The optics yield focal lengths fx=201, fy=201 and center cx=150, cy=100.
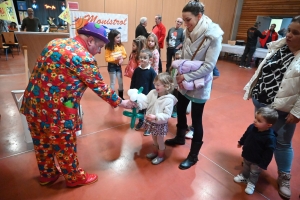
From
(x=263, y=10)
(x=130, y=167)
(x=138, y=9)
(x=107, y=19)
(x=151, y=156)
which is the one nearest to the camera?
(x=130, y=167)

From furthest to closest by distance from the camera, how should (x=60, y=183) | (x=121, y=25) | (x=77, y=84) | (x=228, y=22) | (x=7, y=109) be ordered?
(x=228, y=22)
(x=121, y=25)
(x=7, y=109)
(x=60, y=183)
(x=77, y=84)

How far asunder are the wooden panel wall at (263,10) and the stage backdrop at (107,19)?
22.8ft

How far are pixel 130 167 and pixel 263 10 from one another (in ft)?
35.6

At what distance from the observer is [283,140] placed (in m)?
1.77

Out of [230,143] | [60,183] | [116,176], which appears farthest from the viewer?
[230,143]

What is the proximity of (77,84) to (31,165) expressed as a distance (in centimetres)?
123

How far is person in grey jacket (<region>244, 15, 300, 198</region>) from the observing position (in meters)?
1.47

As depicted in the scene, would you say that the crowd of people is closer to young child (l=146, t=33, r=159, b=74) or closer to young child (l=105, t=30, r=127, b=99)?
young child (l=146, t=33, r=159, b=74)

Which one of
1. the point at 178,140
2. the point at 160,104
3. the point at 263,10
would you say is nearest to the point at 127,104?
the point at 160,104

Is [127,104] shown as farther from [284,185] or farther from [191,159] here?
[284,185]

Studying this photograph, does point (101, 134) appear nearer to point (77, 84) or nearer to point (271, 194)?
point (77, 84)

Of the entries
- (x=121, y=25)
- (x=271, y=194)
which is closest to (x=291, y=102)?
(x=271, y=194)

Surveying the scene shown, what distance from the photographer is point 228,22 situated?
10617 mm

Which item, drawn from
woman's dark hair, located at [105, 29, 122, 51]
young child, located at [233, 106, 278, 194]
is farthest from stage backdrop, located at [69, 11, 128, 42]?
young child, located at [233, 106, 278, 194]
